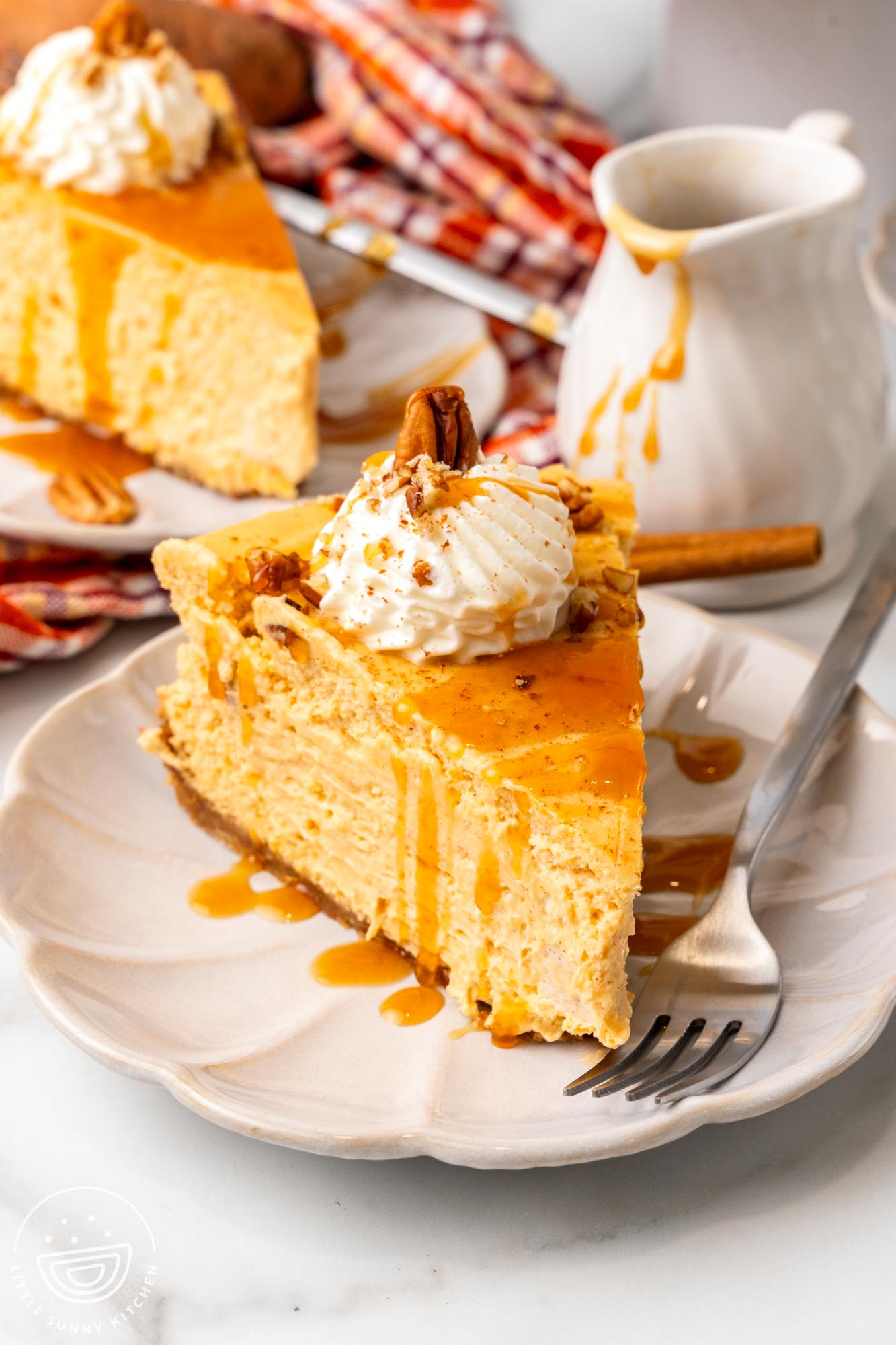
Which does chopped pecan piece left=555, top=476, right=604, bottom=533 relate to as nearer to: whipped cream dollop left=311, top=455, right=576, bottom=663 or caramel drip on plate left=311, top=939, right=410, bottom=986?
whipped cream dollop left=311, top=455, right=576, bottom=663

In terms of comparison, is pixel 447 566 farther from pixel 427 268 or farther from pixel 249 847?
pixel 427 268

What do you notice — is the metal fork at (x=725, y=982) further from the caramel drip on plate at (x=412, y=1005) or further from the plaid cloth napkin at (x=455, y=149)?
the plaid cloth napkin at (x=455, y=149)

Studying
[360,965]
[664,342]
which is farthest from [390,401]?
[360,965]

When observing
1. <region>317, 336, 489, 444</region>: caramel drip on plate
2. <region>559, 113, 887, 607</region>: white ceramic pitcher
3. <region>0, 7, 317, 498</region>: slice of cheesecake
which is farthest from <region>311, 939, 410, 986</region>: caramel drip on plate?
<region>317, 336, 489, 444</region>: caramel drip on plate

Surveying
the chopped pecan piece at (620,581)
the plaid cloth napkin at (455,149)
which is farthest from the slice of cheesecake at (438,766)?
the plaid cloth napkin at (455,149)

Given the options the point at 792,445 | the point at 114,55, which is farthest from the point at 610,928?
the point at 114,55

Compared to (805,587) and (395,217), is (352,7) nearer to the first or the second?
(395,217)
